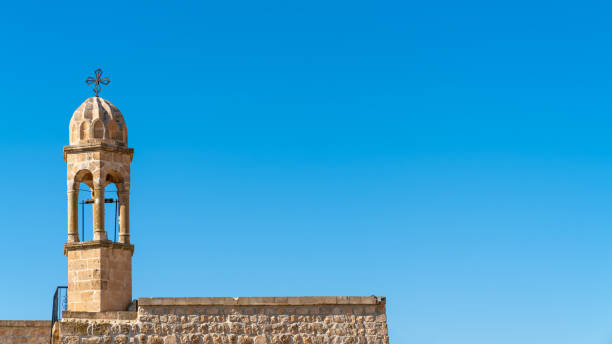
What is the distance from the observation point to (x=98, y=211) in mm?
18828

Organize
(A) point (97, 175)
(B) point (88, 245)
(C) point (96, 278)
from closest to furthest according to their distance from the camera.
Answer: (C) point (96, 278)
(B) point (88, 245)
(A) point (97, 175)

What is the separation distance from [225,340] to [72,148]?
4.54m

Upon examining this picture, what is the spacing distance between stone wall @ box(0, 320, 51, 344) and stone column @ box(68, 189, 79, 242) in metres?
5.20

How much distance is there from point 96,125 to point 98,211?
5.20 feet

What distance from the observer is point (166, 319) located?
1780 centimetres

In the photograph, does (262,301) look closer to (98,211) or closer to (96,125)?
(98,211)

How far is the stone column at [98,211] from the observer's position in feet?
61.3

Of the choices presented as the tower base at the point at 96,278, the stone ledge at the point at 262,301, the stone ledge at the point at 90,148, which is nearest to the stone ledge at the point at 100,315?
the stone ledge at the point at 262,301

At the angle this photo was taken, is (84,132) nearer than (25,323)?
Yes

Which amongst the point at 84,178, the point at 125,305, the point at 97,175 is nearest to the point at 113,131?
the point at 97,175

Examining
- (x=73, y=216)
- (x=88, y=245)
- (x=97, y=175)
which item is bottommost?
(x=88, y=245)

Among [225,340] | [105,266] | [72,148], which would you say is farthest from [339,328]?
[72,148]

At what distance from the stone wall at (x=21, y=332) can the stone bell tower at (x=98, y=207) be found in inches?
197

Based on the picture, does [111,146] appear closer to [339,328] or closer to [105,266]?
[105,266]
